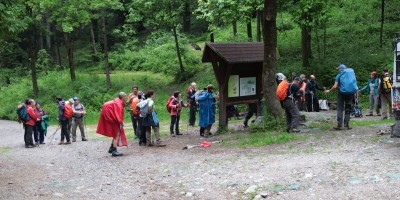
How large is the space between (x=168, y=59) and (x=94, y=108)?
930cm

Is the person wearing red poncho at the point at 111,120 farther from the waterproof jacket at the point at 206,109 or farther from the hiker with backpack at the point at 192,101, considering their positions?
the hiker with backpack at the point at 192,101

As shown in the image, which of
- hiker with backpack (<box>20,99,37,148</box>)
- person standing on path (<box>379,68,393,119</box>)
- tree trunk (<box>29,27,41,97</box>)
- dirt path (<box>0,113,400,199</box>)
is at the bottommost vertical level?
dirt path (<box>0,113,400,199</box>)

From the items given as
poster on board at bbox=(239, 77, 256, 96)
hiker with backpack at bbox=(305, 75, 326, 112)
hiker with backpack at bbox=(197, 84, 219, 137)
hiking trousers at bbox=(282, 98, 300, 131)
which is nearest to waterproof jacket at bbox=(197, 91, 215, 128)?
hiker with backpack at bbox=(197, 84, 219, 137)

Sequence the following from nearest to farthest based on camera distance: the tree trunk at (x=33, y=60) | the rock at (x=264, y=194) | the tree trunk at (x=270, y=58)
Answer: the rock at (x=264, y=194), the tree trunk at (x=270, y=58), the tree trunk at (x=33, y=60)

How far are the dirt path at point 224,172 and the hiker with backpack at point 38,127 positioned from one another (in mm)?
3171

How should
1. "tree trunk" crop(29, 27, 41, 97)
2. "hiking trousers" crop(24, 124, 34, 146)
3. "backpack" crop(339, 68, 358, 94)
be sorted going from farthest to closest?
"tree trunk" crop(29, 27, 41, 97)
"hiking trousers" crop(24, 124, 34, 146)
"backpack" crop(339, 68, 358, 94)

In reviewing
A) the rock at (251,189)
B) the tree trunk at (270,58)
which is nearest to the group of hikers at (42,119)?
the tree trunk at (270,58)

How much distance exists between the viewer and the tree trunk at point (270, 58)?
14.3 metres

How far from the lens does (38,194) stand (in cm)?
903

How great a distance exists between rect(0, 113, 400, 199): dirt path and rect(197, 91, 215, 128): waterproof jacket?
230 centimetres

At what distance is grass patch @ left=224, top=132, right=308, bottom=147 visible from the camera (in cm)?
1240

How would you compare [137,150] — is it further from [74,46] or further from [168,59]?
[74,46]

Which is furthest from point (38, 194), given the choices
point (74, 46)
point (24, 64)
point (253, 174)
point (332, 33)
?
point (74, 46)

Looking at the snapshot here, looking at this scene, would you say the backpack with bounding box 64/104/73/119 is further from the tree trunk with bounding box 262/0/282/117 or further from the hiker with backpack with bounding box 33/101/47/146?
the tree trunk with bounding box 262/0/282/117
